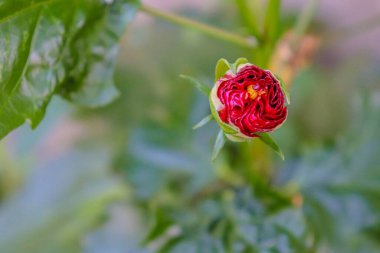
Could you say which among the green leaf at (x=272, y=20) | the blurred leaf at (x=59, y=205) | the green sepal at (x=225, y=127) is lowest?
the blurred leaf at (x=59, y=205)

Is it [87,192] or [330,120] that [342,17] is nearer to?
[330,120]

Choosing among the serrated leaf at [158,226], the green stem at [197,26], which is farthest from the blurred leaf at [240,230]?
the green stem at [197,26]

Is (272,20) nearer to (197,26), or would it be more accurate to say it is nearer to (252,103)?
(197,26)

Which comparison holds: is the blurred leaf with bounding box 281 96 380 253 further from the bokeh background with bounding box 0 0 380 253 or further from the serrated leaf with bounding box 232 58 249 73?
the serrated leaf with bounding box 232 58 249 73

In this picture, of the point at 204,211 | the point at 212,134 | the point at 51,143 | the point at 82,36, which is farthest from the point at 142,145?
the point at 51,143

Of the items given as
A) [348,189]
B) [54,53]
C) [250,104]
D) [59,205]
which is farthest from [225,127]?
[59,205]

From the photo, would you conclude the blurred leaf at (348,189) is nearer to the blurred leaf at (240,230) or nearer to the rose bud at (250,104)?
the blurred leaf at (240,230)
